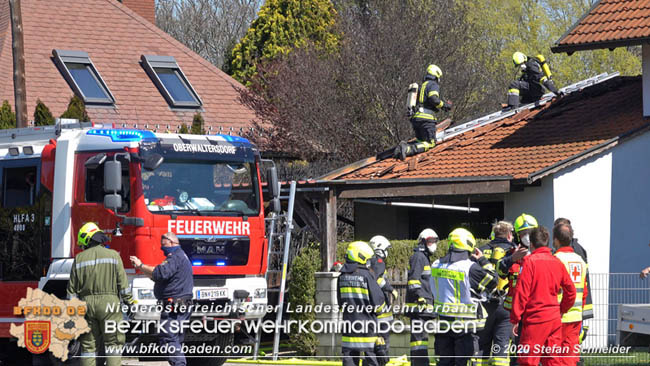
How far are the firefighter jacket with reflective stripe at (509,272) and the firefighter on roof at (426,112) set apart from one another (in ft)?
21.5

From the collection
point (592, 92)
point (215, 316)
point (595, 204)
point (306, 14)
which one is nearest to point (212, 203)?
point (215, 316)

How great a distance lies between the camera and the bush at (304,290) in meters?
16.6

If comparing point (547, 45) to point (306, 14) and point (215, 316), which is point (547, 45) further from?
point (215, 316)

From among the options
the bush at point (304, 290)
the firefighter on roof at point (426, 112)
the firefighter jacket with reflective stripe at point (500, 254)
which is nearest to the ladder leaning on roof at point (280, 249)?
the bush at point (304, 290)

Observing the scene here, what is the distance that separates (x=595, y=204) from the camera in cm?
1666

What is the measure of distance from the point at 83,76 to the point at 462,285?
19317mm

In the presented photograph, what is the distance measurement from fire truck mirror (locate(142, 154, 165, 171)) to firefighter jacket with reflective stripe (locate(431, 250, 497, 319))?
3893 millimetres

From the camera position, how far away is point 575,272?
10.7m

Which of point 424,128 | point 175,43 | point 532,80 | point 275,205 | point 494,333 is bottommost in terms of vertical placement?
point 494,333

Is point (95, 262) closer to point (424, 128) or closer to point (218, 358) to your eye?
point (218, 358)

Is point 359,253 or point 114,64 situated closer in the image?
point 359,253

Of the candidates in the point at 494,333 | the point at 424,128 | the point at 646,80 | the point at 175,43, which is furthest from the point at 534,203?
the point at 175,43

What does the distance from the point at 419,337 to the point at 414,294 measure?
53 cm

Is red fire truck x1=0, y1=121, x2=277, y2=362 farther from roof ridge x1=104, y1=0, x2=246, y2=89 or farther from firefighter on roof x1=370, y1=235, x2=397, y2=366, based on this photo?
roof ridge x1=104, y1=0, x2=246, y2=89
